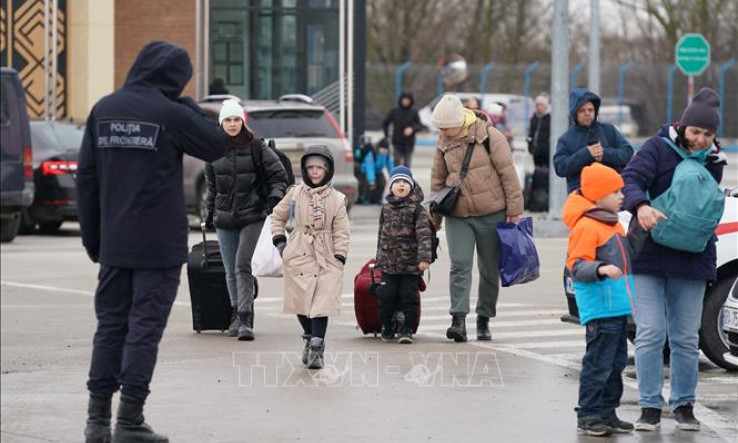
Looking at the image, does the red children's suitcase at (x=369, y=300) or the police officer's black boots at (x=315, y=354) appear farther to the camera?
the red children's suitcase at (x=369, y=300)

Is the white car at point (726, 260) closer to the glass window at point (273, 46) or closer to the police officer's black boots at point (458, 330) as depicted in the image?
the police officer's black boots at point (458, 330)

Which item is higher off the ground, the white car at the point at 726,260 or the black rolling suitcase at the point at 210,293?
the white car at the point at 726,260

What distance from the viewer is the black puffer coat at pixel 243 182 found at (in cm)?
1204

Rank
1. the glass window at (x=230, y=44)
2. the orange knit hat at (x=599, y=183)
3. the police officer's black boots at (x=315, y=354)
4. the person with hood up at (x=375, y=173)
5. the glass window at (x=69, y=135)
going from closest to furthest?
the orange knit hat at (x=599, y=183) < the police officer's black boots at (x=315, y=354) < the glass window at (x=69, y=135) < the person with hood up at (x=375, y=173) < the glass window at (x=230, y=44)

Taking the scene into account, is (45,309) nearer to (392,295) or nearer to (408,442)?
(392,295)

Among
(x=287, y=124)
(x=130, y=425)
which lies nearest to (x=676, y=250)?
(x=130, y=425)

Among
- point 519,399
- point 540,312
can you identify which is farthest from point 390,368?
point 540,312

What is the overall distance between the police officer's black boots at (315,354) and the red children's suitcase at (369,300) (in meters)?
1.51

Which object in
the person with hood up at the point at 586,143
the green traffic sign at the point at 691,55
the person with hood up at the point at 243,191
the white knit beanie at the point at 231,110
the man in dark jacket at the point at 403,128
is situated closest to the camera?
the person with hood up at the point at 586,143

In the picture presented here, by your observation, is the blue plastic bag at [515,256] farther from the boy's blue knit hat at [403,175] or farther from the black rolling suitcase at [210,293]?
the black rolling suitcase at [210,293]

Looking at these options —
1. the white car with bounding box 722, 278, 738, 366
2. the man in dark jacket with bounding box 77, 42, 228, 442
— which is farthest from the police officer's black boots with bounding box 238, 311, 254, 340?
the man in dark jacket with bounding box 77, 42, 228, 442

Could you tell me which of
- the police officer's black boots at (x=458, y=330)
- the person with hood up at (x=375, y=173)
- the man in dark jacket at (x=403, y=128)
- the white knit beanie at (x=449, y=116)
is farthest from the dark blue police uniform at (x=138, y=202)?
the man in dark jacket at (x=403, y=128)

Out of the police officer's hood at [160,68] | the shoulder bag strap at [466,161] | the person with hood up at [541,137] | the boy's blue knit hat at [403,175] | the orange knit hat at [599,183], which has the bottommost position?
the person with hood up at [541,137]

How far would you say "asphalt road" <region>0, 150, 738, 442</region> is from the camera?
28.4 feet
